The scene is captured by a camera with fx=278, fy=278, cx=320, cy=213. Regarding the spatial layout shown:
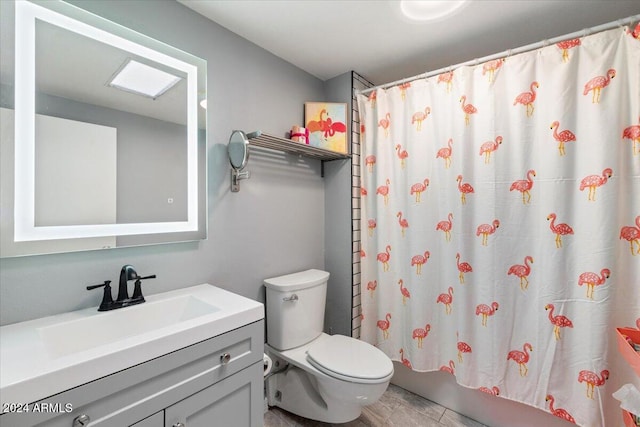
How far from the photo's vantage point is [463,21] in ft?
4.83

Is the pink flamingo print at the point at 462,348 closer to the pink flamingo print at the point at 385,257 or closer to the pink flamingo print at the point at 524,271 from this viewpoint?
the pink flamingo print at the point at 524,271

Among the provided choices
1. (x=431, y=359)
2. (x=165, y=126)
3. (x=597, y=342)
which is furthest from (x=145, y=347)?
(x=597, y=342)

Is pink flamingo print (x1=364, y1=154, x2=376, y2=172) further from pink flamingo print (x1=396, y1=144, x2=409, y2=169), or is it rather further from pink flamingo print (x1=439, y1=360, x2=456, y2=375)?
pink flamingo print (x1=439, y1=360, x2=456, y2=375)

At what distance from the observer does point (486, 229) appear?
5.05ft

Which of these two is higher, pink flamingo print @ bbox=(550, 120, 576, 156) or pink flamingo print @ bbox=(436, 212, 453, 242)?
pink flamingo print @ bbox=(550, 120, 576, 156)

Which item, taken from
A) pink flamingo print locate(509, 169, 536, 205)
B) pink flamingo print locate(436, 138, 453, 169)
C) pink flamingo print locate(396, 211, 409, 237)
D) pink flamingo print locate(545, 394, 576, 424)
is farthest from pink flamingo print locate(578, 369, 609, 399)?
pink flamingo print locate(436, 138, 453, 169)

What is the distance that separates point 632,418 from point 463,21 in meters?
1.89

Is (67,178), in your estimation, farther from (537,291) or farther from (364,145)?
(537,291)

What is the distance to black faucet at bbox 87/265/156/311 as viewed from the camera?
109 centimetres

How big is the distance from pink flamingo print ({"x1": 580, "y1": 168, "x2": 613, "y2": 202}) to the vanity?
5.16ft

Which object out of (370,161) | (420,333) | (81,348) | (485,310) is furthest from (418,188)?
(81,348)

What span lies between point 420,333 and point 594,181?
1200 millimetres

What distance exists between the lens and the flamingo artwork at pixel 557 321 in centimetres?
134

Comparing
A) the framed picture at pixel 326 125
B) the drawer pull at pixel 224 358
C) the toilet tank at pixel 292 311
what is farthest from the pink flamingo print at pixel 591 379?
the framed picture at pixel 326 125
